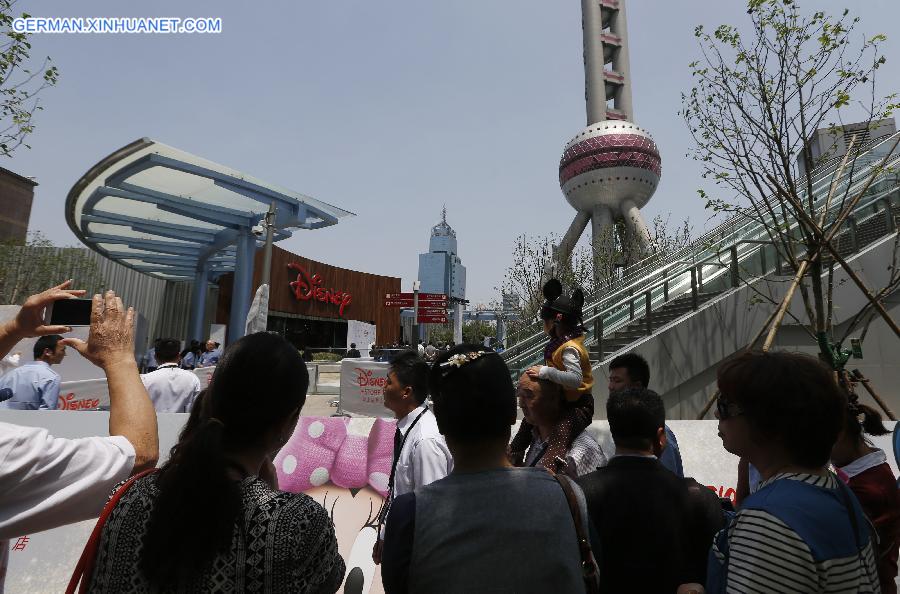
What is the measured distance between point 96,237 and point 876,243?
21.8m

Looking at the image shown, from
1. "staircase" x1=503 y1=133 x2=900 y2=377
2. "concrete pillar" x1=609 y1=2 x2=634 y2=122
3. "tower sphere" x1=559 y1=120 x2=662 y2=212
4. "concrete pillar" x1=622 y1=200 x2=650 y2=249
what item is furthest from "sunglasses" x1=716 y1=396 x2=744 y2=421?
"concrete pillar" x1=609 y1=2 x2=634 y2=122

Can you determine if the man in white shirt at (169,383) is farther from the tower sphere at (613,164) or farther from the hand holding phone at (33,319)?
the tower sphere at (613,164)

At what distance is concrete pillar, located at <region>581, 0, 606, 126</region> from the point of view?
3872cm

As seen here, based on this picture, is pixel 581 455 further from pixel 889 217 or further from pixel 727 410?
pixel 889 217

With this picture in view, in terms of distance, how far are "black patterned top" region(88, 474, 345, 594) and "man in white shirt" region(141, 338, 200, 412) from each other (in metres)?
3.72

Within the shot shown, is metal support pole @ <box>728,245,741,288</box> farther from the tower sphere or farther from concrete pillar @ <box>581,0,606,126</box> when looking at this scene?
concrete pillar @ <box>581,0,606,126</box>

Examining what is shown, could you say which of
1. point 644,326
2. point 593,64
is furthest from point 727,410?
point 593,64

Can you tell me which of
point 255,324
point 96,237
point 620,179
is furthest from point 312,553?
point 620,179

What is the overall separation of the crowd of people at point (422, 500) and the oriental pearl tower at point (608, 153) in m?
31.0

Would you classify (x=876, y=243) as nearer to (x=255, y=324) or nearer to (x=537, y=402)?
(x=537, y=402)

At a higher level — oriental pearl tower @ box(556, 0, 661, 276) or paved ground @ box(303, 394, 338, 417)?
oriental pearl tower @ box(556, 0, 661, 276)

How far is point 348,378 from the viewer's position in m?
10.5

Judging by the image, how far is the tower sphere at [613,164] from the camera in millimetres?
35094

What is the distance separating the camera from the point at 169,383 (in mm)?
4457
